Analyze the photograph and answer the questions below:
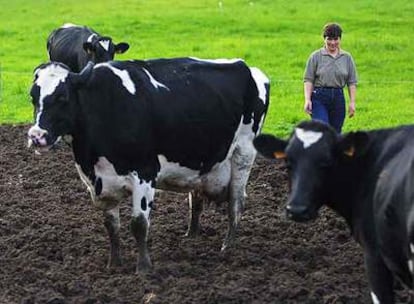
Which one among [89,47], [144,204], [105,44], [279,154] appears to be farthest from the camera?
[105,44]

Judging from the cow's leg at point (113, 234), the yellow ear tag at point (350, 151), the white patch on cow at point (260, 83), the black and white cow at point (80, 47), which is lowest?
the black and white cow at point (80, 47)

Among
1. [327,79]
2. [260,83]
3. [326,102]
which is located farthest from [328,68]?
[260,83]

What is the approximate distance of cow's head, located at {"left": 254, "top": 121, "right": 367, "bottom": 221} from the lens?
7.13 meters

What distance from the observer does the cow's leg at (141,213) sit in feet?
30.9

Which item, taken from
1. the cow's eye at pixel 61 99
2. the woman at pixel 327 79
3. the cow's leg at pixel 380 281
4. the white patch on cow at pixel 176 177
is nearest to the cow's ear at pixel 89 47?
the woman at pixel 327 79

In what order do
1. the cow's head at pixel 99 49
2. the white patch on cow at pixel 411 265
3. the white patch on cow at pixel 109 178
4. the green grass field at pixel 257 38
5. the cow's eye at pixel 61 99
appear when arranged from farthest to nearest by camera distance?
1. the green grass field at pixel 257 38
2. the cow's head at pixel 99 49
3. the white patch on cow at pixel 109 178
4. the cow's eye at pixel 61 99
5. the white patch on cow at pixel 411 265

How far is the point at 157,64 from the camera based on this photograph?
10047 mm

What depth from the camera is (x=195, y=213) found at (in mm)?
10695

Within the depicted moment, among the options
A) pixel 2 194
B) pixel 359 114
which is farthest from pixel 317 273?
pixel 359 114

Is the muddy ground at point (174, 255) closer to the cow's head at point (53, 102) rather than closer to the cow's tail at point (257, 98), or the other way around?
the cow's tail at point (257, 98)

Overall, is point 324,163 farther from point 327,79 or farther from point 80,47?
point 80,47

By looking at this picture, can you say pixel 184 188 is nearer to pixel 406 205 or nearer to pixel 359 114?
pixel 406 205

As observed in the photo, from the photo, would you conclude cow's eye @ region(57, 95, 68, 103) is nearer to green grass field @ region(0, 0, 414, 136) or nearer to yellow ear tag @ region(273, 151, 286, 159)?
yellow ear tag @ region(273, 151, 286, 159)

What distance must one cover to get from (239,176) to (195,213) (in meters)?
0.59
